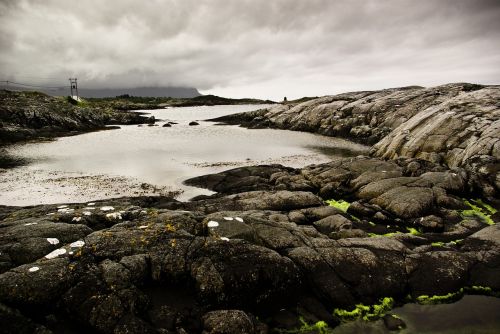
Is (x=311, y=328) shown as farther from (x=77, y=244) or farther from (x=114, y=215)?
(x=114, y=215)

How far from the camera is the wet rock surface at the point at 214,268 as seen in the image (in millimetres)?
11180

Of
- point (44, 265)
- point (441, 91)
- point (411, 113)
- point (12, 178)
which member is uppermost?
point (441, 91)

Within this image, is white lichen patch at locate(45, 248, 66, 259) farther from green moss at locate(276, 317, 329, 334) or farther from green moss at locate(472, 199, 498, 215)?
green moss at locate(472, 199, 498, 215)

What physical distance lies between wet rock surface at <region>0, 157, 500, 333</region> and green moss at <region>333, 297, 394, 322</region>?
279 mm

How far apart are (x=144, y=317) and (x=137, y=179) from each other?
25.6 metres

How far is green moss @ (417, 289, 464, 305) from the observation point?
45.3 feet

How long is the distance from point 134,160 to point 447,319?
41966mm

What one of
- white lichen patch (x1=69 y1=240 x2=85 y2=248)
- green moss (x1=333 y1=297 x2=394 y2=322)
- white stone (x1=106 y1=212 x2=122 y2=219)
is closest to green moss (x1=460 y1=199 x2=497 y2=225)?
green moss (x1=333 y1=297 x2=394 y2=322)

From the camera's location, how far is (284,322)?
12453 millimetres

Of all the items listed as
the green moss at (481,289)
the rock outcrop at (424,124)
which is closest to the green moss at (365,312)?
the green moss at (481,289)

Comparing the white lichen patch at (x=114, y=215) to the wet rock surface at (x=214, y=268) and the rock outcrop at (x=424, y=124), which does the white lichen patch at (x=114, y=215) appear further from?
the rock outcrop at (x=424, y=124)

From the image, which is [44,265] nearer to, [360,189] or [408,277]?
[408,277]

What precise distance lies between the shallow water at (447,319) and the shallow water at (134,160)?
2006 cm

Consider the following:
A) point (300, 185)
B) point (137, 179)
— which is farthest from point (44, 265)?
point (137, 179)
